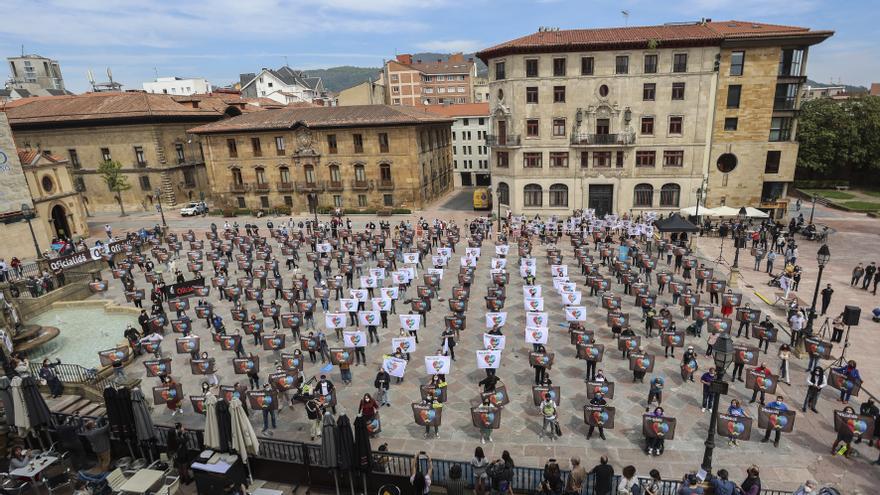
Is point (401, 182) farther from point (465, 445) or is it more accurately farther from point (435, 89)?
point (435, 89)

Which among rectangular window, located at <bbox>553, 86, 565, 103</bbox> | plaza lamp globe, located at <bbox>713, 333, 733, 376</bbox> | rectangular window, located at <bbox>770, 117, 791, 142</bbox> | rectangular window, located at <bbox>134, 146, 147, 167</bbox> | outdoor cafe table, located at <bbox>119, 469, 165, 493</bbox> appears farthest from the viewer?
rectangular window, located at <bbox>134, 146, 147, 167</bbox>

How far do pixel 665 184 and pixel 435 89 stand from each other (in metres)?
86.0

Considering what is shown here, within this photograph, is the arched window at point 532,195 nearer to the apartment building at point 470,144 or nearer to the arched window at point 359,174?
the arched window at point 359,174

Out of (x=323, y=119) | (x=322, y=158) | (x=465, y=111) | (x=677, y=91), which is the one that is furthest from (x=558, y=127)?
(x=465, y=111)

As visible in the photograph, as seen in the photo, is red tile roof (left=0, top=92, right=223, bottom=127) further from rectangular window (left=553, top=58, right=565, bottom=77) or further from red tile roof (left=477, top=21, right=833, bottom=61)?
rectangular window (left=553, top=58, right=565, bottom=77)

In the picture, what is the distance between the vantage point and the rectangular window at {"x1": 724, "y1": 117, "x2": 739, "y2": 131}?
44875mm

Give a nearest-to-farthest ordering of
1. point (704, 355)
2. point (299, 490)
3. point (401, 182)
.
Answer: point (299, 490) < point (704, 355) < point (401, 182)

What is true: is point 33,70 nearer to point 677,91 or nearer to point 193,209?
point 193,209

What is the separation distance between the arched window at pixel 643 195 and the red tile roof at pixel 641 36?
42.2 feet

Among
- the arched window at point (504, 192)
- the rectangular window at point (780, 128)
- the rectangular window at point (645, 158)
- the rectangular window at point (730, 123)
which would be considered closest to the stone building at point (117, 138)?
the arched window at point (504, 192)

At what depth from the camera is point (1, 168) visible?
38031 millimetres

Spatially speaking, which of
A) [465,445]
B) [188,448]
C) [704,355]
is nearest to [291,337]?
[188,448]

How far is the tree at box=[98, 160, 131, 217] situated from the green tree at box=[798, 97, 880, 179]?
8302 centimetres

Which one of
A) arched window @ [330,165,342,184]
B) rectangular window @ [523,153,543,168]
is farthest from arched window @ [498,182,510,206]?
arched window @ [330,165,342,184]
